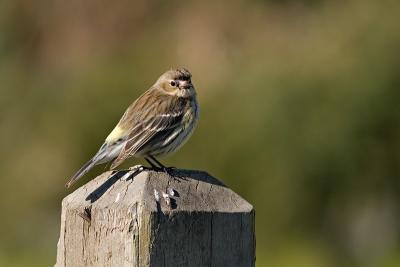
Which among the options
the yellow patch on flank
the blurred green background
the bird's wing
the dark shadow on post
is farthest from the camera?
the blurred green background

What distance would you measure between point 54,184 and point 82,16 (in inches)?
211

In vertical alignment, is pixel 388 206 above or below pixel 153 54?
below

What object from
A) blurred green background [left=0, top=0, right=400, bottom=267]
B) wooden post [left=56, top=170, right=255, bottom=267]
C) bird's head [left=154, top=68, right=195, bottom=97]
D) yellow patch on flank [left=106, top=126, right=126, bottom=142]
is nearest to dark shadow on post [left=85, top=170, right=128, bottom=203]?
wooden post [left=56, top=170, right=255, bottom=267]

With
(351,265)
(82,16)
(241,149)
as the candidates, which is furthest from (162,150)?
(82,16)

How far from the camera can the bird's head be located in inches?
271

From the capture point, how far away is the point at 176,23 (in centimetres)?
1559

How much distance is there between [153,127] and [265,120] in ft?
18.7

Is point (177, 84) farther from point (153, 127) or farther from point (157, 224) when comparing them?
point (157, 224)

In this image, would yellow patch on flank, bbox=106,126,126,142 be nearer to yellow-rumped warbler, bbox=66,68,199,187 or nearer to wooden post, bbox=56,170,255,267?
yellow-rumped warbler, bbox=66,68,199,187

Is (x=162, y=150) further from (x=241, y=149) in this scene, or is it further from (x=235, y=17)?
(x=235, y=17)

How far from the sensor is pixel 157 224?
3.41 m

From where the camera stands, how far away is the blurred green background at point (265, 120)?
1093 cm

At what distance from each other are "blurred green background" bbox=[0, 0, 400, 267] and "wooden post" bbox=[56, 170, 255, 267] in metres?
5.81

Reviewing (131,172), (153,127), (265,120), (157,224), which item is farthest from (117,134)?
(265,120)
